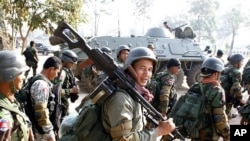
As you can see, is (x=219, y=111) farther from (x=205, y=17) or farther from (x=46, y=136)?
(x=205, y=17)

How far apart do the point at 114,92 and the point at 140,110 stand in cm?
25

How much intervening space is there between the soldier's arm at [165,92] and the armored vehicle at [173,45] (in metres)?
7.09

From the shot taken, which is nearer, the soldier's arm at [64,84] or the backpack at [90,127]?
the backpack at [90,127]

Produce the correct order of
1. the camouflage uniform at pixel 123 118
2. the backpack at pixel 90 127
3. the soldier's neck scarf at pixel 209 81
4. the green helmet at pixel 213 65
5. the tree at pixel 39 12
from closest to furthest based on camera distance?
the camouflage uniform at pixel 123 118, the backpack at pixel 90 127, the soldier's neck scarf at pixel 209 81, the green helmet at pixel 213 65, the tree at pixel 39 12

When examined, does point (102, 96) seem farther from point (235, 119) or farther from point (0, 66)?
point (235, 119)

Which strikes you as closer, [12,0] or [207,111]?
[207,111]

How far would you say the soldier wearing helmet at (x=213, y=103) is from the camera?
11.5 ft

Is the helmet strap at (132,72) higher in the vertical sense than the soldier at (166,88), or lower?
higher

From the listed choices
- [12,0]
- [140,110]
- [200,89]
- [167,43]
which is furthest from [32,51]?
[140,110]

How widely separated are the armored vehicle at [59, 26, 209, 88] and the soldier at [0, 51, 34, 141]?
9.62 m

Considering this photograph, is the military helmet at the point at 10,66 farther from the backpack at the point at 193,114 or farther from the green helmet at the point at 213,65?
the green helmet at the point at 213,65

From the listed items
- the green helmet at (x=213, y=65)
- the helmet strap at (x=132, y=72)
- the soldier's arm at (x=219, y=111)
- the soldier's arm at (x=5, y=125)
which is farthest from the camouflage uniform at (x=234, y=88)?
the soldier's arm at (x=5, y=125)

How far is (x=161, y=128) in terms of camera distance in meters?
2.48

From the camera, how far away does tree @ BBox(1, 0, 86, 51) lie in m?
10.4
